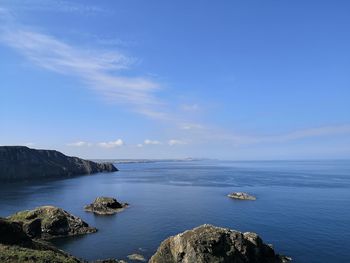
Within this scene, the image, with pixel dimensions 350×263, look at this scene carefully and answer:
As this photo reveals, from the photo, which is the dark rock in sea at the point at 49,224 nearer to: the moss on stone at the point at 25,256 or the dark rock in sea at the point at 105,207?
the dark rock in sea at the point at 105,207

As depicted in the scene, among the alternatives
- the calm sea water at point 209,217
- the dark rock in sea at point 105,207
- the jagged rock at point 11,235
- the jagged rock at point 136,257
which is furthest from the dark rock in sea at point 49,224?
the jagged rock at point 11,235

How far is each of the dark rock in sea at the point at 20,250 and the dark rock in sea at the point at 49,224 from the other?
33.3 meters

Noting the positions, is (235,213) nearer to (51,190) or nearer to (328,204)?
(328,204)

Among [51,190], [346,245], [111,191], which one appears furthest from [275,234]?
[51,190]

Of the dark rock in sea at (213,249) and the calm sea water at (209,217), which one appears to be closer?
the dark rock in sea at (213,249)

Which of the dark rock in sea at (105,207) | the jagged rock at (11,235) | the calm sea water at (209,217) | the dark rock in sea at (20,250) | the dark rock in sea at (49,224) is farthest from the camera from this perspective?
the dark rock in sea at (105,207)

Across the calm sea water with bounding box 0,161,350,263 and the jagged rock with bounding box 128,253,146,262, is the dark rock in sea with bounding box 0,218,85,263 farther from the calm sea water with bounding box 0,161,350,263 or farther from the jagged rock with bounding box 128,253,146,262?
the calm sea water with bounding box 0,161,350,263

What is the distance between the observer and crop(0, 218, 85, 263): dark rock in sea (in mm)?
39469

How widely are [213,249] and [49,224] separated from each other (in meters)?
42.2

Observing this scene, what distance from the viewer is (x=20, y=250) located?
42500 mm

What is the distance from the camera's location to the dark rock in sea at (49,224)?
80062 millimetres

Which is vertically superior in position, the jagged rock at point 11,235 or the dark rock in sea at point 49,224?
the jagged rock at point 11,235

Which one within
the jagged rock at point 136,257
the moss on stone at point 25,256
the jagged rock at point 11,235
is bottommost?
the jagged rock at point 136,257

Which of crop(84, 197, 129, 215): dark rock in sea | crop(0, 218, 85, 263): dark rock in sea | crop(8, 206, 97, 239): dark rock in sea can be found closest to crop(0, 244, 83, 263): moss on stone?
crop(0, 218, 85, 263): dark rock in sea
